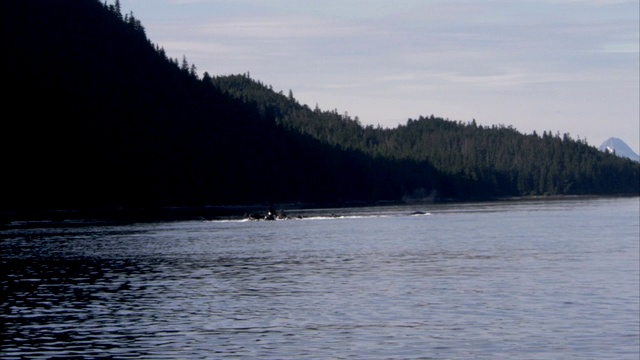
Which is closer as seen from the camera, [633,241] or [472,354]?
[472,354]

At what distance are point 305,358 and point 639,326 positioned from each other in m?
16.4

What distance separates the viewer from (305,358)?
Result: 130 ft

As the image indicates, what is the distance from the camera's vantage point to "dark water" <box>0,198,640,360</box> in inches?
1673

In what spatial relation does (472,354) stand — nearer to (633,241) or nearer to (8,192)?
(633,241)

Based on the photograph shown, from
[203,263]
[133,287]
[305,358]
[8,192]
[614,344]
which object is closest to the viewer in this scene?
[305,358]

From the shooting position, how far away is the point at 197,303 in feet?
185

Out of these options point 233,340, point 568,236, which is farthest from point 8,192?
point 233,340

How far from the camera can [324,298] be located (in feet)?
189

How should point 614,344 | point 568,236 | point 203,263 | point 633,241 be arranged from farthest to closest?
point 568,236 → point 633,241 → point 203,263 → point 614,344

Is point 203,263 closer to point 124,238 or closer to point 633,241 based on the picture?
point 124,238

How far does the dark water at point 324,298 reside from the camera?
4250 centimetres

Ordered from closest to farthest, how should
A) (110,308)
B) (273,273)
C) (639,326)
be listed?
1. (639,326)
2. (110,308)
3. (273,273)

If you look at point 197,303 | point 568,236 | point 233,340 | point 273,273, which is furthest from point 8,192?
point 233,340

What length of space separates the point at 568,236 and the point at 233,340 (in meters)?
76.3
